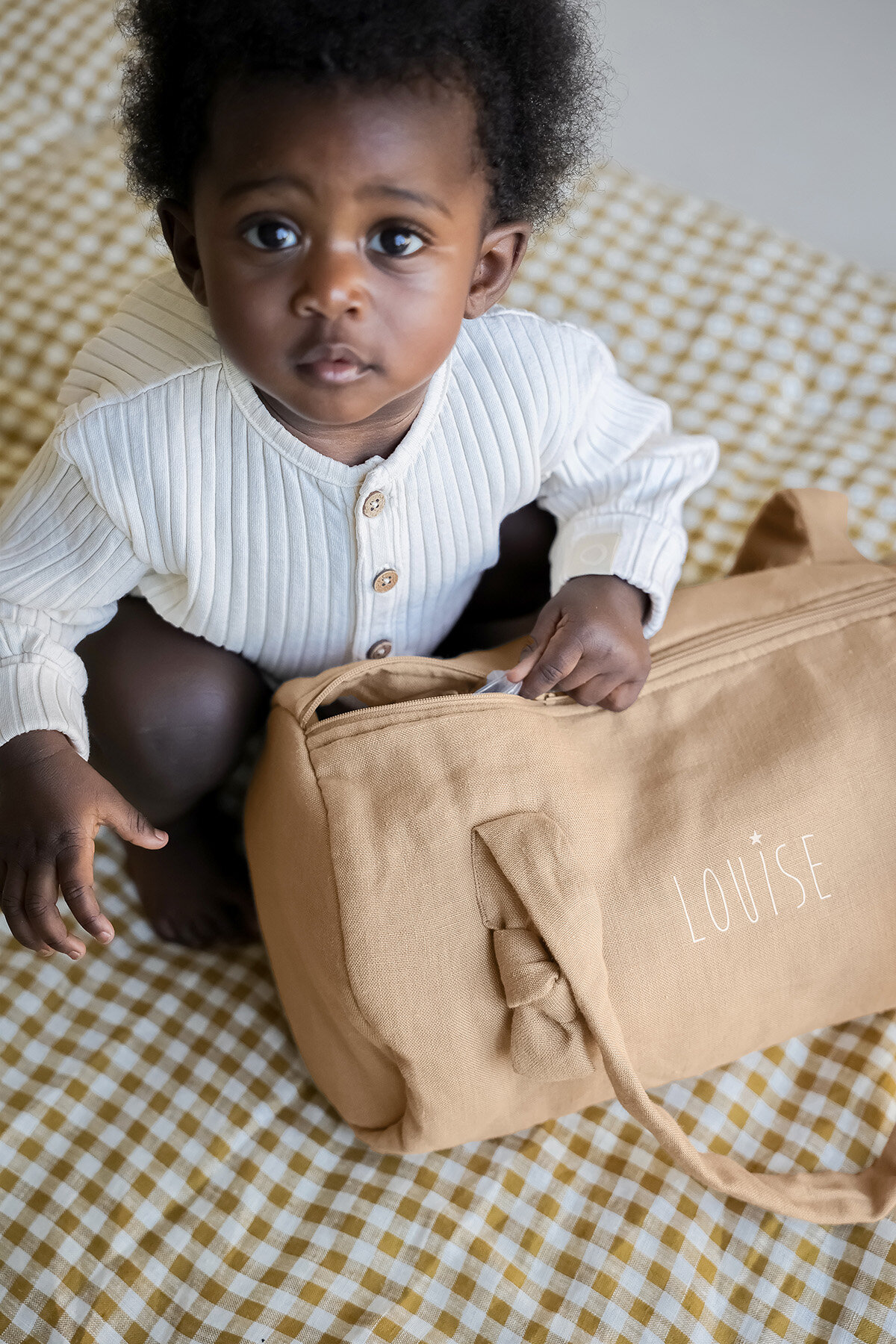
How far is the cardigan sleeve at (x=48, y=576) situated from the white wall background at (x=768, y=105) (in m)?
1.03

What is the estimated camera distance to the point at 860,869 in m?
0.72

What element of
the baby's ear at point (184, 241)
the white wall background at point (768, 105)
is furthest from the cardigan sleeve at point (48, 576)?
the white wall background at point (768, 105)

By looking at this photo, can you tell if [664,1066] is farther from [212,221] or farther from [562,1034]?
[212,221]

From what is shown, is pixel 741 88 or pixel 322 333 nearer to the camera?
pixel 322 333

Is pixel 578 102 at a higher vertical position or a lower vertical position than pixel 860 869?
higher

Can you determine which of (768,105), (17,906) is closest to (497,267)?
(17,906)

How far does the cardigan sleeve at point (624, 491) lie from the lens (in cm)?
78

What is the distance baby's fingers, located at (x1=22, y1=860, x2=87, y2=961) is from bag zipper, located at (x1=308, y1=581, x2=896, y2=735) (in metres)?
0.21

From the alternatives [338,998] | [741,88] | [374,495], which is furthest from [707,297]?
[338,998]

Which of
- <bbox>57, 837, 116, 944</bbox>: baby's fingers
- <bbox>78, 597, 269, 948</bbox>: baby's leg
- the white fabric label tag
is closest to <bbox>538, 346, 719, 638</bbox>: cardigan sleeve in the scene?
the white fabric label tag

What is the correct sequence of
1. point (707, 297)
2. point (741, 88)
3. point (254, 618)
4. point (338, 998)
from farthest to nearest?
point (741, 88), point (707, 297), point (254, 618), point (338, 998)

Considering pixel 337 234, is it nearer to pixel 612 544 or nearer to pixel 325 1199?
pixel 612 544

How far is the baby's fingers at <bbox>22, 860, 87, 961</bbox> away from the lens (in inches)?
25.9

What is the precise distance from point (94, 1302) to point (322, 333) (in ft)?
2.00
